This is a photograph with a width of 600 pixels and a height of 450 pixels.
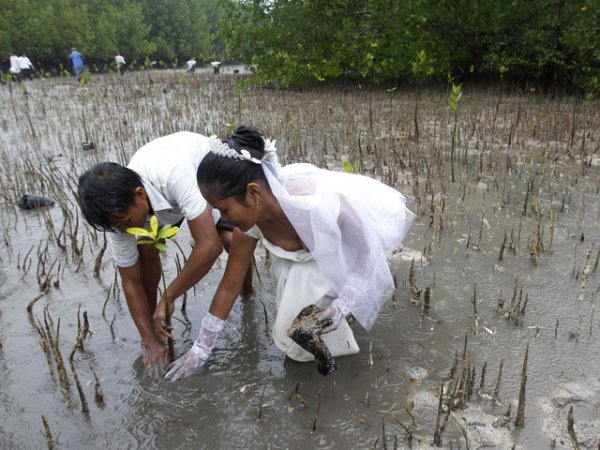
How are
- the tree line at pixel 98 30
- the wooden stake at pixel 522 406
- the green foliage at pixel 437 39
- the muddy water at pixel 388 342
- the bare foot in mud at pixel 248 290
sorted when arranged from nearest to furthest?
the wooden stake at pixel 522 406 → the muddy water at pixel 388 342 → the bare foot in mud at pixel 248 290 → the green foliage at pixel 437 39 → the tree line at pixel 98 30

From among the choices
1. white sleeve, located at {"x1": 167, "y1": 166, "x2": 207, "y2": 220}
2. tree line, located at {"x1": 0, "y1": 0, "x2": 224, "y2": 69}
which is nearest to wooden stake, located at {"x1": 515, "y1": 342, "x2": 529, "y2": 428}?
white sleeve, located at {"x1": 167, "y1": 166, "x2": 207, "y2": 220}

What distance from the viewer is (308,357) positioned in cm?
235

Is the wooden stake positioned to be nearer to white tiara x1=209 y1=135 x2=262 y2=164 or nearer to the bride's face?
the bride's face

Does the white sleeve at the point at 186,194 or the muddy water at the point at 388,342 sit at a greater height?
the white sleeve at the point at 186,194

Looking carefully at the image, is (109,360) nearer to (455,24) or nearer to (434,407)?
(434,407)

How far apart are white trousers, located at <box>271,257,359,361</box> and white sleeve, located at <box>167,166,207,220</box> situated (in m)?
0.48

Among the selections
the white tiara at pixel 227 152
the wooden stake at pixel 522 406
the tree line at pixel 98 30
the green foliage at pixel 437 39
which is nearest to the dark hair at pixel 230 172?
the white tiara at pixel 227 152

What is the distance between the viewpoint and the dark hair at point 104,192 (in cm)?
197

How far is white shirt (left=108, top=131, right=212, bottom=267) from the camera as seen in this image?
2297 millimetres

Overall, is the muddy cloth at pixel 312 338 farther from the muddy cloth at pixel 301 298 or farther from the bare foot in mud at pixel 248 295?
the bare foot in mud at pixel 248 295

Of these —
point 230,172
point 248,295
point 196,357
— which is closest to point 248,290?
point 248,295

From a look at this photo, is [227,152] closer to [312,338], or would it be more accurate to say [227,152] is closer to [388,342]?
[312,338]

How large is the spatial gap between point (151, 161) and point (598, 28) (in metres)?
8.07

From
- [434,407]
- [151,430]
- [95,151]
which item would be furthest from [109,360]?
[95,151]
